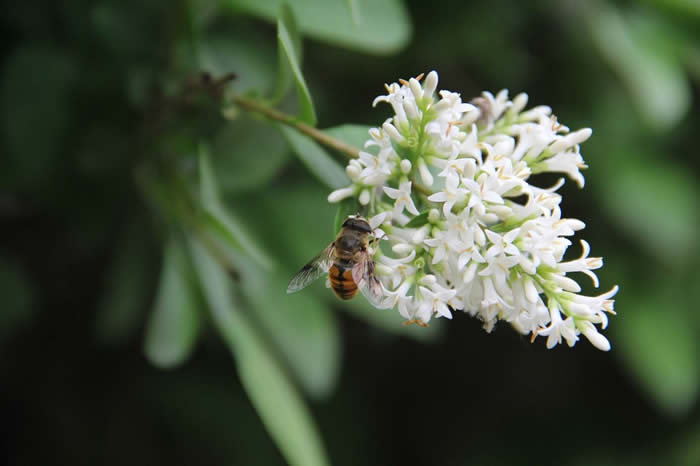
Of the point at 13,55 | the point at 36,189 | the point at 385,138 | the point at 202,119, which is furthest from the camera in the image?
the point at 36,189

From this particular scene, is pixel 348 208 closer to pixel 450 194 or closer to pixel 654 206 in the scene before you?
pixel 450 194

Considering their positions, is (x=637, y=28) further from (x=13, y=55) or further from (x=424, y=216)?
(x=13, y=55)

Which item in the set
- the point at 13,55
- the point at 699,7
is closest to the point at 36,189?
the point at 13,55

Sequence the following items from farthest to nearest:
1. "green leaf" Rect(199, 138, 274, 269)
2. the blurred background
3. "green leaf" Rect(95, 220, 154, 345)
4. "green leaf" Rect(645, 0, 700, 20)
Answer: "green leaf" Rect(645, 0, 700, 20) → "green leaf" Rect(95, 220, 154, 345) → the blurred background → "green leaf" Rect(199, 138, 274, 269)

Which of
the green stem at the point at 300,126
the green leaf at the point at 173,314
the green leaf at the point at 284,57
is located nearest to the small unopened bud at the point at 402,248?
the green stem at the point at 300,126

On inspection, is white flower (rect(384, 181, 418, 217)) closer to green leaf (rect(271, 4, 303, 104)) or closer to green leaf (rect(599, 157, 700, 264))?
green leaf (rect(271, 4, 303, 104))

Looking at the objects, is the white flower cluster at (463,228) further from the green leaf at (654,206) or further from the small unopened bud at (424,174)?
the green leaf at (654,206)

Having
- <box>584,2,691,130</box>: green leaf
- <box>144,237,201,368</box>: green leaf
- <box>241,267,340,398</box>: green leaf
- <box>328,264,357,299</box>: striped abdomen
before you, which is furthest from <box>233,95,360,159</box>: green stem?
<box>584,2,691,130</box>: green leaf

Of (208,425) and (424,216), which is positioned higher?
(424,216)

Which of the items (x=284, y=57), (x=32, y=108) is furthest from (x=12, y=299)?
(x=284, y=57)
